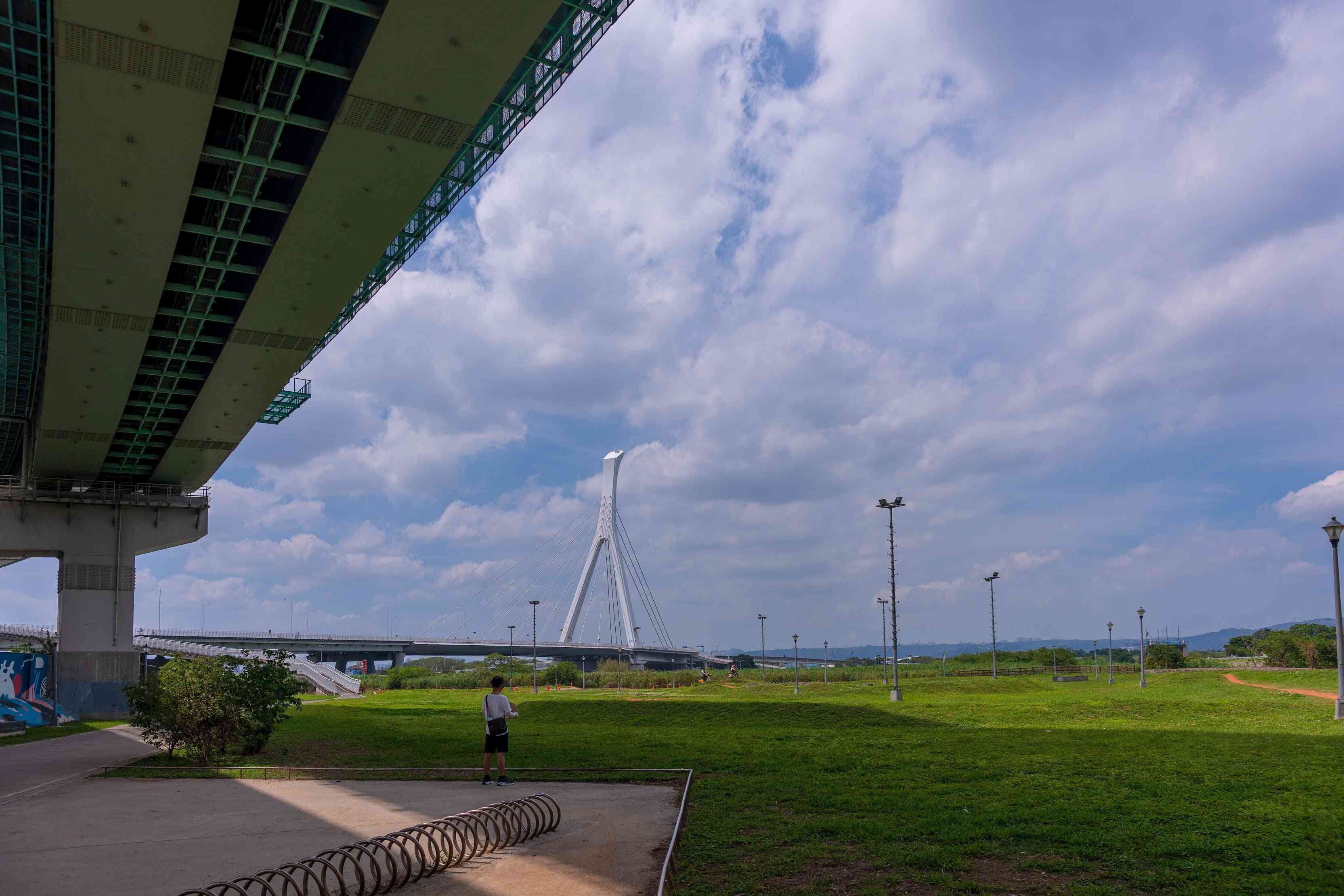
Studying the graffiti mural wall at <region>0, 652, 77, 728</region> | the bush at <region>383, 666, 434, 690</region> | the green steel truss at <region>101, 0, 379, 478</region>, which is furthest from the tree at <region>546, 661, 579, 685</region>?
the green steel truss at <region>101, 0, 379, 478</region>

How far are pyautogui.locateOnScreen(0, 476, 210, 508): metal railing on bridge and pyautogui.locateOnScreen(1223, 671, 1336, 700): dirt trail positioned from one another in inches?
2022

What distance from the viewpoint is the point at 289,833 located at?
11.5 meters

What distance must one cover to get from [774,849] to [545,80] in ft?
49.9

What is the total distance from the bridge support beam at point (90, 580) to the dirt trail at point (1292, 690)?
50.9 m

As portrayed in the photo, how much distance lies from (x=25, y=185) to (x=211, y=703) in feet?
40.6

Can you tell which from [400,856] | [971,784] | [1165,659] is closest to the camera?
[400,856]

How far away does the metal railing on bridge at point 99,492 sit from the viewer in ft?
142

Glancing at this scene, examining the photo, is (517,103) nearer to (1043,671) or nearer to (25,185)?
(25,185)

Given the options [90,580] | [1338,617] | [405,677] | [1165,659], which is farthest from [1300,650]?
[90,580]

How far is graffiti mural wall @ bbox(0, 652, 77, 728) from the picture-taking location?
121 ft

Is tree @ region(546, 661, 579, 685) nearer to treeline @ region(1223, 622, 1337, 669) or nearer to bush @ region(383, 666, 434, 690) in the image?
bush @ region(383, 666, 434, 690)

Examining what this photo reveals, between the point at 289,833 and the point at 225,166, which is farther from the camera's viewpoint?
the point at 225,166

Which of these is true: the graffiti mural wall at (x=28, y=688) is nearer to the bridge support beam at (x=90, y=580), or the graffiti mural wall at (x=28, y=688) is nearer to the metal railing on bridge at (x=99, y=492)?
the bridge support beam at (x=90, y=580)

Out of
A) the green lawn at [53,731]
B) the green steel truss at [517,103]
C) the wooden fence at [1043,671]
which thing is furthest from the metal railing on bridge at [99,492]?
the wooden fence at [1043,671]
